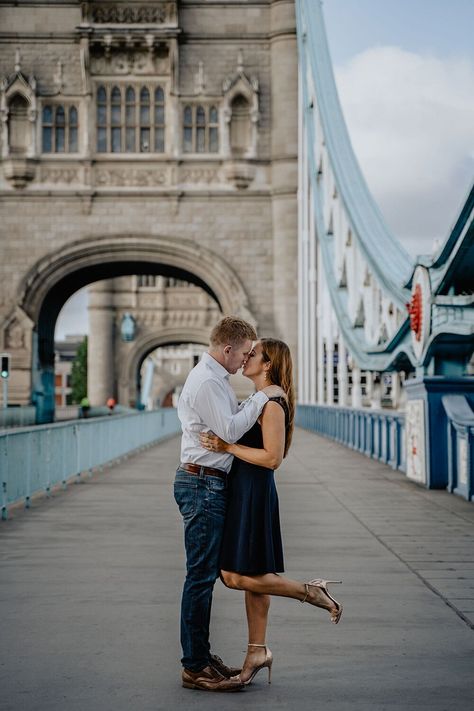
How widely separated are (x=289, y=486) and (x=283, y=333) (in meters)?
17.2

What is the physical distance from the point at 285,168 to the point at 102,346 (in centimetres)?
1810

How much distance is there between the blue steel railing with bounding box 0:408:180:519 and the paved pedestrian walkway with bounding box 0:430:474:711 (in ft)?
1.15

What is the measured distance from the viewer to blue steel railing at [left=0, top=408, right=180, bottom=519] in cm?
937

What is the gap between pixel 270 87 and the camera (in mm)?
29297

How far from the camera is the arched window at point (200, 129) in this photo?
2925 centimetres

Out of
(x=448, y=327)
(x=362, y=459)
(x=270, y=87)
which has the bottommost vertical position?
(x=362, y=459)

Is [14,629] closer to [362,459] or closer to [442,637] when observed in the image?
[442,637]

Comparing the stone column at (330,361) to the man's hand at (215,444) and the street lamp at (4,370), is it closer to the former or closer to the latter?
the street lamp at (4,370)

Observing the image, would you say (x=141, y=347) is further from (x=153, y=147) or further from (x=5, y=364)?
(x=5, y=364)

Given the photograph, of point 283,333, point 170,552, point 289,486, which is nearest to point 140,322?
point 283,333

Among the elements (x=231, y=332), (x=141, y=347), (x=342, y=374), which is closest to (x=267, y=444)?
(x=231, y=332)

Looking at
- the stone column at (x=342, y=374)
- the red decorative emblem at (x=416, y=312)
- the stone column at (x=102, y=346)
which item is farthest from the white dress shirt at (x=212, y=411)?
the stone column at (x=102, y=346)

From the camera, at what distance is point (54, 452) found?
1146 cm

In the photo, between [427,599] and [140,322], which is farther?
[140,322]
